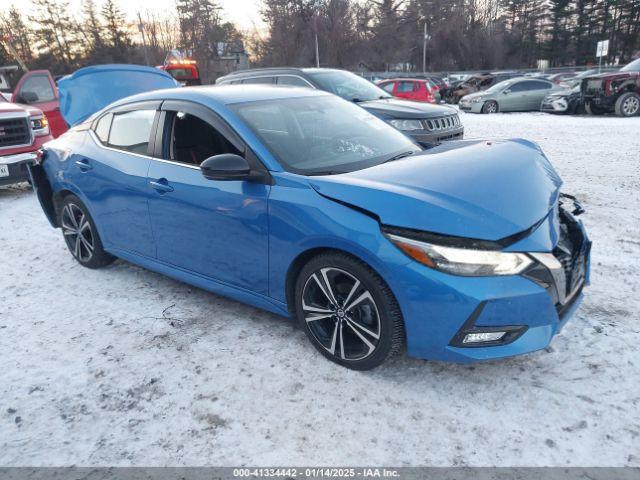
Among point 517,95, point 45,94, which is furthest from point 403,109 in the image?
point 517,95

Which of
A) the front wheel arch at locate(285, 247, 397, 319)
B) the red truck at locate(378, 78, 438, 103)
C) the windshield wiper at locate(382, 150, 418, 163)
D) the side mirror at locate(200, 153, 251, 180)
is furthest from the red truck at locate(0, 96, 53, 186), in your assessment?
the red truck at locate(378, 78, 438, 103)

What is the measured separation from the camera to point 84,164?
422cm

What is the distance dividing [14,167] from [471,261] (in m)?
7.77

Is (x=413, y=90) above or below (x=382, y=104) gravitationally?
below

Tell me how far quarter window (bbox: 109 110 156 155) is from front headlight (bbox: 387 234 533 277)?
2.45m

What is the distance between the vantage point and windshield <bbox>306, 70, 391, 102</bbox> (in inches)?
324

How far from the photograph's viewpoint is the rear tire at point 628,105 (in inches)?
551

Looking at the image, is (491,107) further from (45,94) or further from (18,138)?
(18,138)

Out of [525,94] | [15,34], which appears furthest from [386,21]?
[525,94]

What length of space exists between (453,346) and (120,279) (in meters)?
3.21

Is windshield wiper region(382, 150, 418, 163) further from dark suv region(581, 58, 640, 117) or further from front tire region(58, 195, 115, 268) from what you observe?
dark suv region(581, 58, 640, 117)

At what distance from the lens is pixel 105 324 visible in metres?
3.61

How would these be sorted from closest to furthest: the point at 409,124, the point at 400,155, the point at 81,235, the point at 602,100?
the point at 400,155 → the point at 81,235 → the point at 409,124 → the point at 602,100

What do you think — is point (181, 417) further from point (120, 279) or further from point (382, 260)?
point (120, 279)
